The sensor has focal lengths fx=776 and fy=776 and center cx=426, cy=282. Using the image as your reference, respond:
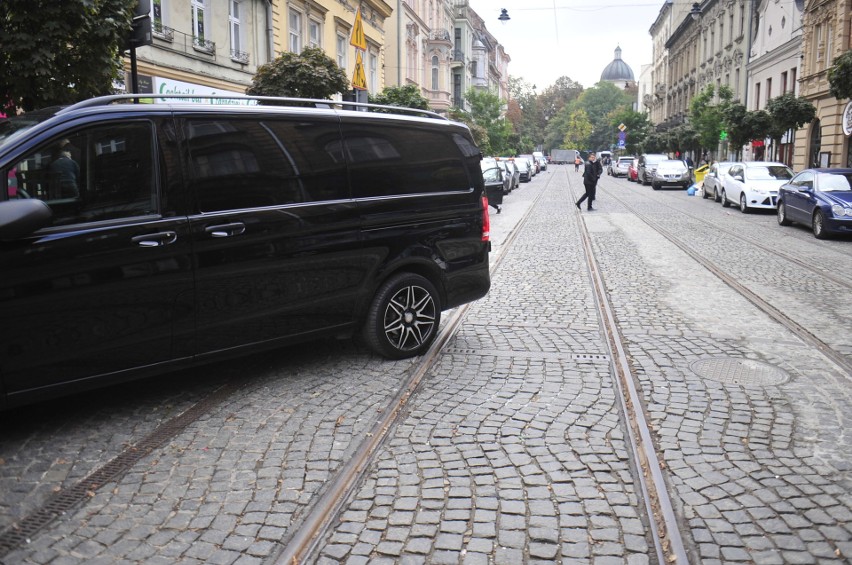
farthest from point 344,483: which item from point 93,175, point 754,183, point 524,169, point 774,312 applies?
point 524,169

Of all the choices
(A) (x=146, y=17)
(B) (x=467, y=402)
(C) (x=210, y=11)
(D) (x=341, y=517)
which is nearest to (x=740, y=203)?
(C) (x=210, y=11)

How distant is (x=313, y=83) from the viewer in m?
17.8

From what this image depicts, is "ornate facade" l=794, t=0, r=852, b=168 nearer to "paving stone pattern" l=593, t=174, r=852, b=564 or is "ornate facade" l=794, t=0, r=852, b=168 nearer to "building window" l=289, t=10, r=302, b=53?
"building window" l=289, t=10, r=302, b=53

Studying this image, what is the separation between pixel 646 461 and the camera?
167 inches

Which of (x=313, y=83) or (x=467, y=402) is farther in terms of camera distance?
(x=313, y=83)

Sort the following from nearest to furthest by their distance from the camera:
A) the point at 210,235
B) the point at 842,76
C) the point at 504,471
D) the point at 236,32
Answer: the point at 504,471
the point at 210,235
the point at 842,76
the point at 236,32

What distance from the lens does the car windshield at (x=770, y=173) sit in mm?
23469

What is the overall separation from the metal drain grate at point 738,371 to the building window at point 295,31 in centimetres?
2208

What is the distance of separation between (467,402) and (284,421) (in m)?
1.24

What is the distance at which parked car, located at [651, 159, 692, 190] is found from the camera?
38594mm

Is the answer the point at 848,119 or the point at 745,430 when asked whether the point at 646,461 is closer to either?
the point at 745,430

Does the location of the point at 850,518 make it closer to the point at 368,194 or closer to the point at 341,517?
the point at 341,517

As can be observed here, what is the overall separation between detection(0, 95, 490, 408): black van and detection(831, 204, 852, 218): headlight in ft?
39.0

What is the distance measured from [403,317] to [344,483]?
2524 mm
